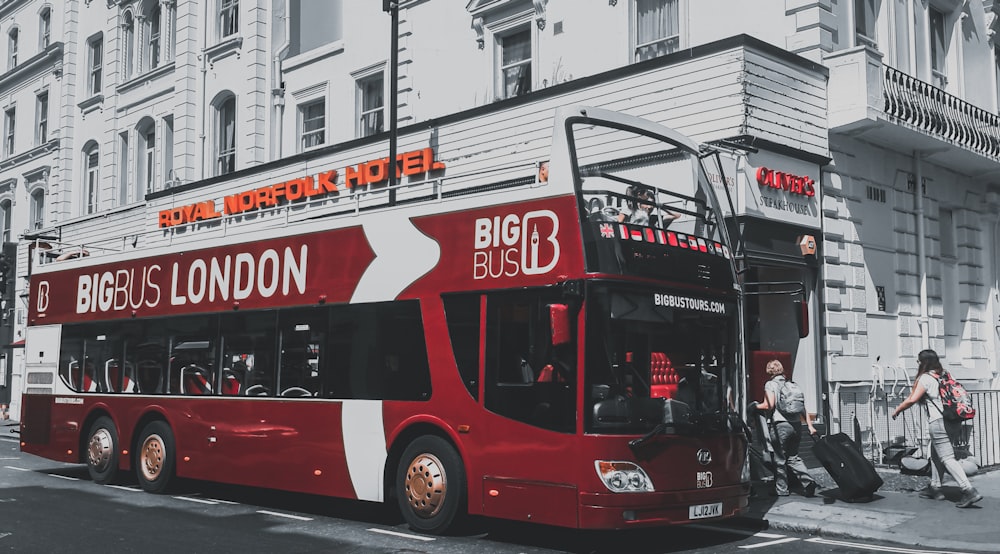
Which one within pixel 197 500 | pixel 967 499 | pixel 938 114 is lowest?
pixel 197 500

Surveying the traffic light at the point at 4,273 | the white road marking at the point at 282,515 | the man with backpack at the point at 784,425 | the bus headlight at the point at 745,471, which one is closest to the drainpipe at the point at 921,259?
the man with backpack at the point at 784,425

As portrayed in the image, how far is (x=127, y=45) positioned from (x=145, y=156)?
3906 mm

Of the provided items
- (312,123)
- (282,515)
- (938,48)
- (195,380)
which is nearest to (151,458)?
(195,380)

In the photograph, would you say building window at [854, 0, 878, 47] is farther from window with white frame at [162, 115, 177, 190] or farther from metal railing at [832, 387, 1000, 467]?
window with white frame at [162, 115, 177, 190]

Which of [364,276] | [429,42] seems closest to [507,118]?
[429,42]

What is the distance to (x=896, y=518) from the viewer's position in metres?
10.9

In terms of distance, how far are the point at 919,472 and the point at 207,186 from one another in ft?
61.0

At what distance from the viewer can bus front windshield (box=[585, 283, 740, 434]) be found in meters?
8.95

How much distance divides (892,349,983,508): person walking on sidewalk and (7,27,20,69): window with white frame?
37.0 meters

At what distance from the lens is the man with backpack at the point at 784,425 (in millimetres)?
12789

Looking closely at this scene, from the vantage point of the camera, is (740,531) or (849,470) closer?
(740,531)

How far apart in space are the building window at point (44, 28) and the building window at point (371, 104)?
59.4 feet

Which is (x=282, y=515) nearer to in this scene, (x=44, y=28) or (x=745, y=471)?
(x=745, y=471)

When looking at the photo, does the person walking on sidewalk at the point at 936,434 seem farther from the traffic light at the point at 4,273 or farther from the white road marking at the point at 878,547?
the traffic light at the point at 4,273
